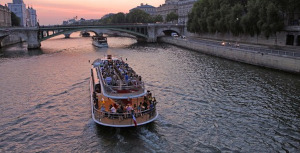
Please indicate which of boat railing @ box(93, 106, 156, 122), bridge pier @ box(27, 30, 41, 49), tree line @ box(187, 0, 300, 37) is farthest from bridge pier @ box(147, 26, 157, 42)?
boat railing @ box(93, 106, 156, 122)

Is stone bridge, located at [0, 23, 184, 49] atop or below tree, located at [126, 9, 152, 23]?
below

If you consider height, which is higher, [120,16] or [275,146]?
[120,16]

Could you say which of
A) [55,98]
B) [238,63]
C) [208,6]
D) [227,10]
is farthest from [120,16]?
[55,98]

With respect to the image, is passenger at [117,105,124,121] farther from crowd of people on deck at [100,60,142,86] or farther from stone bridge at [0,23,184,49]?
stone bridge at [0,23,184,49]

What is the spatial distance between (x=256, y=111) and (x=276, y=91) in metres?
6.33

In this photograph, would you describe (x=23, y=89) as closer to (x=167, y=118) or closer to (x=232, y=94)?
(x=167, y=118)

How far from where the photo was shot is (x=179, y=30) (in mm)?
95875

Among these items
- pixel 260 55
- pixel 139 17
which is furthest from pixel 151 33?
pixel 139 17

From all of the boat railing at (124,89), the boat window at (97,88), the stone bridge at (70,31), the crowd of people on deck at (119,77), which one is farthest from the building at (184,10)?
the boat railing at (124,89)

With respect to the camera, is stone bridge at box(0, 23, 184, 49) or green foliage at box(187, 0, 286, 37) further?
stone bridge at box(0, 23, 184, 49)

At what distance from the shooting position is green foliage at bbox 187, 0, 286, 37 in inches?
Result: 1700

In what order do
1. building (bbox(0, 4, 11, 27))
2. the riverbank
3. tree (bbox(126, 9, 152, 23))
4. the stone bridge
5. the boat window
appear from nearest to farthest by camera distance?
the boat window
the riverbank
the stone bridge
building (bbox(0, 4, 11, 27))
tree (bbox(126, 9, 152, 23))

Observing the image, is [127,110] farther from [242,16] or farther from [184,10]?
[184,10]

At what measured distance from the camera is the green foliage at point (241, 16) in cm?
4319
